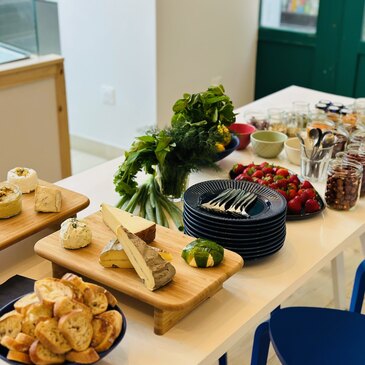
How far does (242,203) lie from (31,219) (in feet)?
1.80

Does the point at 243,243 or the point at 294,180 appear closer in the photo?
the point at 243,243

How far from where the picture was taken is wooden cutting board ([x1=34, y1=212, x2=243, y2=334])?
1.33 meters

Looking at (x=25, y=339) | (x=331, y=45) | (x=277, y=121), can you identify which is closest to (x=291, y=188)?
(x=277, y=121)

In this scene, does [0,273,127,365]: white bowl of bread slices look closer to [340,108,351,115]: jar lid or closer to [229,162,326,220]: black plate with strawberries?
[229,162,326,220]: black plate with strawberries

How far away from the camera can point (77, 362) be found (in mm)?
1158

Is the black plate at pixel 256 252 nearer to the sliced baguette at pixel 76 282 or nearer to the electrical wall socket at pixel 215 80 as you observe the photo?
the sliced baguette at pixel 76 282

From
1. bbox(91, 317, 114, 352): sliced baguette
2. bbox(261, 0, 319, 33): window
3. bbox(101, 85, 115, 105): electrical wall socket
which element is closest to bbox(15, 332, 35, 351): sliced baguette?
bbox(91, 317, 114, 352): sliced baguette

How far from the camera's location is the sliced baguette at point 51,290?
47.0 inches

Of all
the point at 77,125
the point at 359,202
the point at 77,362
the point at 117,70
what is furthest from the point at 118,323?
the point at 77,125

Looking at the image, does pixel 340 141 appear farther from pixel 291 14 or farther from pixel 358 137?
pixel 291 14

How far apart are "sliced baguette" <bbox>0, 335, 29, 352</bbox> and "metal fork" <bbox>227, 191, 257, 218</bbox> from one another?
0.67 meters

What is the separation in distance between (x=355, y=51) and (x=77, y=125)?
2061 millimetres

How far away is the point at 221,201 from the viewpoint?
67.0 inches

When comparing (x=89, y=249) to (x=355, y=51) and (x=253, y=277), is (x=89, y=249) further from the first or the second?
(x=355, y=51)
